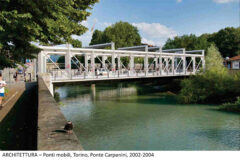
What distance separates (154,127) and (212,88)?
44.5 feet

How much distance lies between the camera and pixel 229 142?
14.1 metres

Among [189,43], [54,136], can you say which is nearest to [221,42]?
[189,43]

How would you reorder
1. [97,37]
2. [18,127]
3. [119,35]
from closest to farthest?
[18,127] < [119,35] < [97,37]

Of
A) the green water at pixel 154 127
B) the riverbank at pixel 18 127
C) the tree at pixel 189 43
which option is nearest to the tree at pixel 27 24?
the riverbank at pixel 18 127

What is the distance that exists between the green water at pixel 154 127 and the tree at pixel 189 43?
118 ft

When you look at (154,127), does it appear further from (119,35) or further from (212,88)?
(119,35)

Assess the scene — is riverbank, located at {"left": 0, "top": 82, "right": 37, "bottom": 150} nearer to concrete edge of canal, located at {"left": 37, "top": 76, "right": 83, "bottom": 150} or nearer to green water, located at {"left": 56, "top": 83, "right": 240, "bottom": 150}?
concrete edge of canal, located at {"left": 37, "top": 76, "right": 83, "bottom": 150}

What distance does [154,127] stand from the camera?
57.7 feet

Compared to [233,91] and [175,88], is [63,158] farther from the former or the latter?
[175,88]

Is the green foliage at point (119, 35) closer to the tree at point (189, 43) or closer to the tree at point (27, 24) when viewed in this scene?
the tree at point (189, 43)

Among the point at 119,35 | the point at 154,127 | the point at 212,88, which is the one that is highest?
the point at 119,35

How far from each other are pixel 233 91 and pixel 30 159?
88.2ft

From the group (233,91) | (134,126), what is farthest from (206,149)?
(233,91)

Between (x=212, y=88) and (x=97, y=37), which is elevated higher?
(x=97, y=37)
